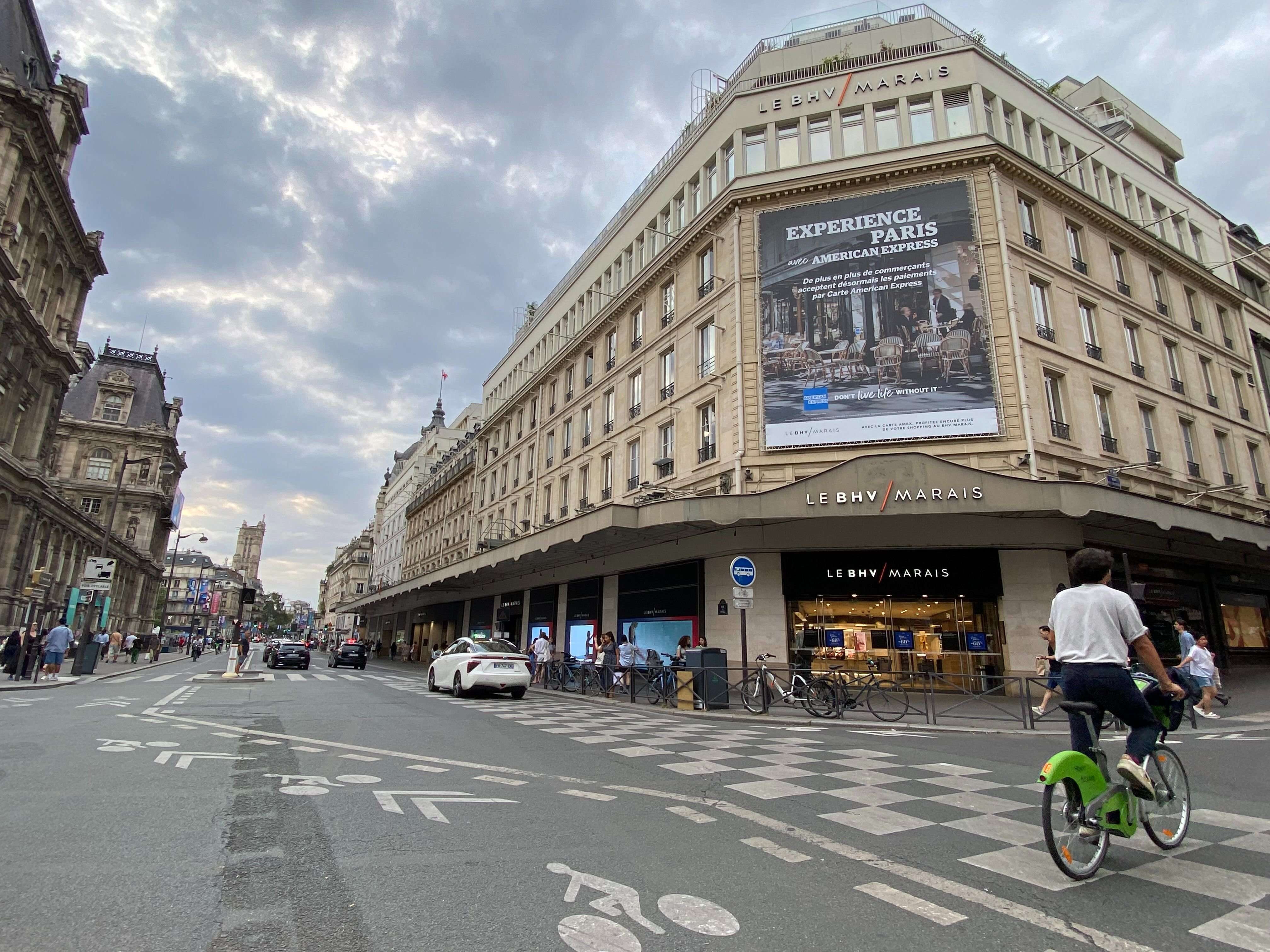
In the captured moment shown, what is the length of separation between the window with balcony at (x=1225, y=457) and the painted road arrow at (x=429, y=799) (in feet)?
101

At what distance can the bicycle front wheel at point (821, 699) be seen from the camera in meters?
13.6

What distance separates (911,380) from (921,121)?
10028 millimetres

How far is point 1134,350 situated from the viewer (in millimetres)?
23906

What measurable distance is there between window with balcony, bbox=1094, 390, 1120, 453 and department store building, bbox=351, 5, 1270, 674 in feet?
0.32

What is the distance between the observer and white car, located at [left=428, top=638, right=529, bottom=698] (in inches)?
641

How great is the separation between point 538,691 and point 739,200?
18.0 metres

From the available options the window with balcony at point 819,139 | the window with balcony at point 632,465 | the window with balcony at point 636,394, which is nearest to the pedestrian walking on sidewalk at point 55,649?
the window with balcony at point 632,465

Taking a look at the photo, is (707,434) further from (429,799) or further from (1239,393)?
(1239,393)

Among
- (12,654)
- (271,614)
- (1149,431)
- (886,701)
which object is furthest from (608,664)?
(271,614)

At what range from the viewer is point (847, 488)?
17.0m

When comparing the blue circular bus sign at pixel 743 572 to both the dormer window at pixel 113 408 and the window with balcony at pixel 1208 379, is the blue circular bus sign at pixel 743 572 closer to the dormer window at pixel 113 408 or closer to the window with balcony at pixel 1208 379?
the window with balcony at pixel 1208 379

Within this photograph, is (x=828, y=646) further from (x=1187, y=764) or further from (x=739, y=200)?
(x=739, y=200)

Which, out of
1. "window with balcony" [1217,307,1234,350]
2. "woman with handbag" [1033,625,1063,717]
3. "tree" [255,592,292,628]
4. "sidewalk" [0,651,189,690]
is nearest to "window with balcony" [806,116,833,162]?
"woman with handbag" [1033,625,1063,717]

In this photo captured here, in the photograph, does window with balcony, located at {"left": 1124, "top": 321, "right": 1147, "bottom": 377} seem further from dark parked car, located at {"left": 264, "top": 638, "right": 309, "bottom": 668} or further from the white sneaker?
→ dark parked car, located at {"left": 264, "top": 638, "right": 309, "bottom": 668}
